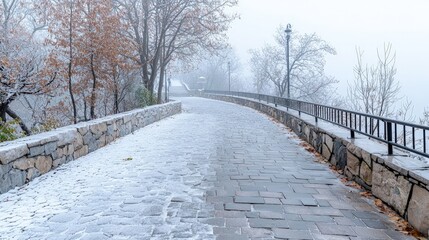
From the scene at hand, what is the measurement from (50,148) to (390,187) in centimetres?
483

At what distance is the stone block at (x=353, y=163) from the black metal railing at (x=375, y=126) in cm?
36

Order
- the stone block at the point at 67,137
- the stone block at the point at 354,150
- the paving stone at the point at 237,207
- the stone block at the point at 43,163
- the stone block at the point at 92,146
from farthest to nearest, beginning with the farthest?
the stone block at the point at 92,146 < the stone block at the point at 67,137 < the stone block at the point at 43,163 < the stone block at the point at 354,150 < the paving stone at the point at 237,207

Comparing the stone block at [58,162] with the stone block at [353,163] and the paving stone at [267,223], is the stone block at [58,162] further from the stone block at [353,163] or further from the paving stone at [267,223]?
the stone block at [353,163]

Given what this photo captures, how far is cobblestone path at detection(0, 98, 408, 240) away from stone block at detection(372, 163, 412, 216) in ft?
0.72

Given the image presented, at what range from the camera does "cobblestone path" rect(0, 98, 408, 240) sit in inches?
123

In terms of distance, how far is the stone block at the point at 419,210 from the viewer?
2977 millimetres

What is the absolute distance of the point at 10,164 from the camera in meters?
4.23

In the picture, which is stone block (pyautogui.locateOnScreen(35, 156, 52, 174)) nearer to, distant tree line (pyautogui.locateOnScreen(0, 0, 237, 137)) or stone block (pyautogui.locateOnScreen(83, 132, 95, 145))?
stone block (pyautogui.locateOnScreen(83, 132, 95, 145))

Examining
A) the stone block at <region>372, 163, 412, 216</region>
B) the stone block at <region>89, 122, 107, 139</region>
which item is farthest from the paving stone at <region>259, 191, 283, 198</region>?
the stone block at <region>89, 122, 107, 139</region>

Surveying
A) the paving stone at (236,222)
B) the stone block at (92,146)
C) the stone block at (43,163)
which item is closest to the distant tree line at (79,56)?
the stone block at (92,146)

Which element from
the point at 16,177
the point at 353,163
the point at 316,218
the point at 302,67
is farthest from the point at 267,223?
the point at 302,67

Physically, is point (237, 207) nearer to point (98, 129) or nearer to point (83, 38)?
point (98, 129)

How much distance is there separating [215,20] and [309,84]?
16.0 meters

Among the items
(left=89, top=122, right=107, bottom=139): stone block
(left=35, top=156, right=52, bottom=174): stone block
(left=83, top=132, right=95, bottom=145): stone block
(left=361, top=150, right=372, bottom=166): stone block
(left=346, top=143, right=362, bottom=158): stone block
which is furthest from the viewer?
(left=89, top=122, right=107, bottom=139): stone block
